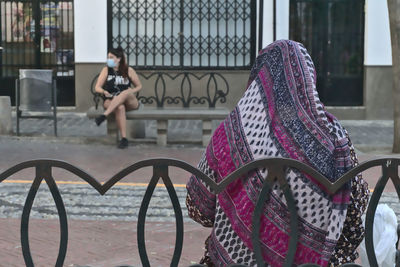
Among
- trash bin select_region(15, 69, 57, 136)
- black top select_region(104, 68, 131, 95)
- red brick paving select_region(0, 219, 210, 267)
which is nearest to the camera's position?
red brick paving select_region(0, 219, 210, 267)

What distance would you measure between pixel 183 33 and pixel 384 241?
12.9 meters

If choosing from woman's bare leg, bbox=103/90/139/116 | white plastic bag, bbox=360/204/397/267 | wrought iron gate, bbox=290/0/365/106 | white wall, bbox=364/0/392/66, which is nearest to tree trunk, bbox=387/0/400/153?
woman's bare leg, bbox=103/90/139/116

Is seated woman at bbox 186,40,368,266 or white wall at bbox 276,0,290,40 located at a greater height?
white wall at bbox 276,0,290,40

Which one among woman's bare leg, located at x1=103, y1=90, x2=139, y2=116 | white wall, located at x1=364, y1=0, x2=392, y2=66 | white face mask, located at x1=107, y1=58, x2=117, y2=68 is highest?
white wall, located at x1=364, y1=0, x2=392, y2=66

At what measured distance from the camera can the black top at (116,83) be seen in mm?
11617

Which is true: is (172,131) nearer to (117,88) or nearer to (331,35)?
(117,88)

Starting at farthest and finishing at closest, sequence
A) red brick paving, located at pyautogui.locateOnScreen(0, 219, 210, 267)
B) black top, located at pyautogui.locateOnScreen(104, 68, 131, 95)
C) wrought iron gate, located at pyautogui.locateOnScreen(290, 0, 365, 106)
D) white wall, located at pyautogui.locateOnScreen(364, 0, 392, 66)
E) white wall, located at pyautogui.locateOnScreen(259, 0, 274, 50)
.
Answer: wrought iron gate, located at pyautogui.locateOnScreen(290, 0, 365, 106), white wall, located at pyautogui.locateOnScreen(259, 0, 274, 50), white wall, located at pyautogui.locateOnScreen(364, 0, 392, 66), black top, located at pyautogui.locateOnScreen(104, 68, 131, 95), red brick paving, located at pyautogui.locateOnScreen(0, 219, 210, 267)

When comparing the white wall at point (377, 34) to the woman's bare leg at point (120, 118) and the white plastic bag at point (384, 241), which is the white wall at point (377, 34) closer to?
the woman's bare leg at point (120, 118)

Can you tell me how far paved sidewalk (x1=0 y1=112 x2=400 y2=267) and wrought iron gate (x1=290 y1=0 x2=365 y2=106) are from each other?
8.93 feet

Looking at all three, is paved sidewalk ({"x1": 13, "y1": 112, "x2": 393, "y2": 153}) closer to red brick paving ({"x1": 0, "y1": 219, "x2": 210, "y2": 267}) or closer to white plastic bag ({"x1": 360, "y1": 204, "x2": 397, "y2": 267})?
red brick paving ({"x1": 0, "y1": 219, "x2": 210, "y2": 267})

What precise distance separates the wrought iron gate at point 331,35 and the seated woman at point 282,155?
42.4 feet

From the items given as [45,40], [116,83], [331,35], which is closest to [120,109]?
[116,83]

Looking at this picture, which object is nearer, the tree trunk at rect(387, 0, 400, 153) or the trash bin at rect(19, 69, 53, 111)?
the tree trunk at rect(387, 0, 400, 153)

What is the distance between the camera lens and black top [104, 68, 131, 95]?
38.1 feet
